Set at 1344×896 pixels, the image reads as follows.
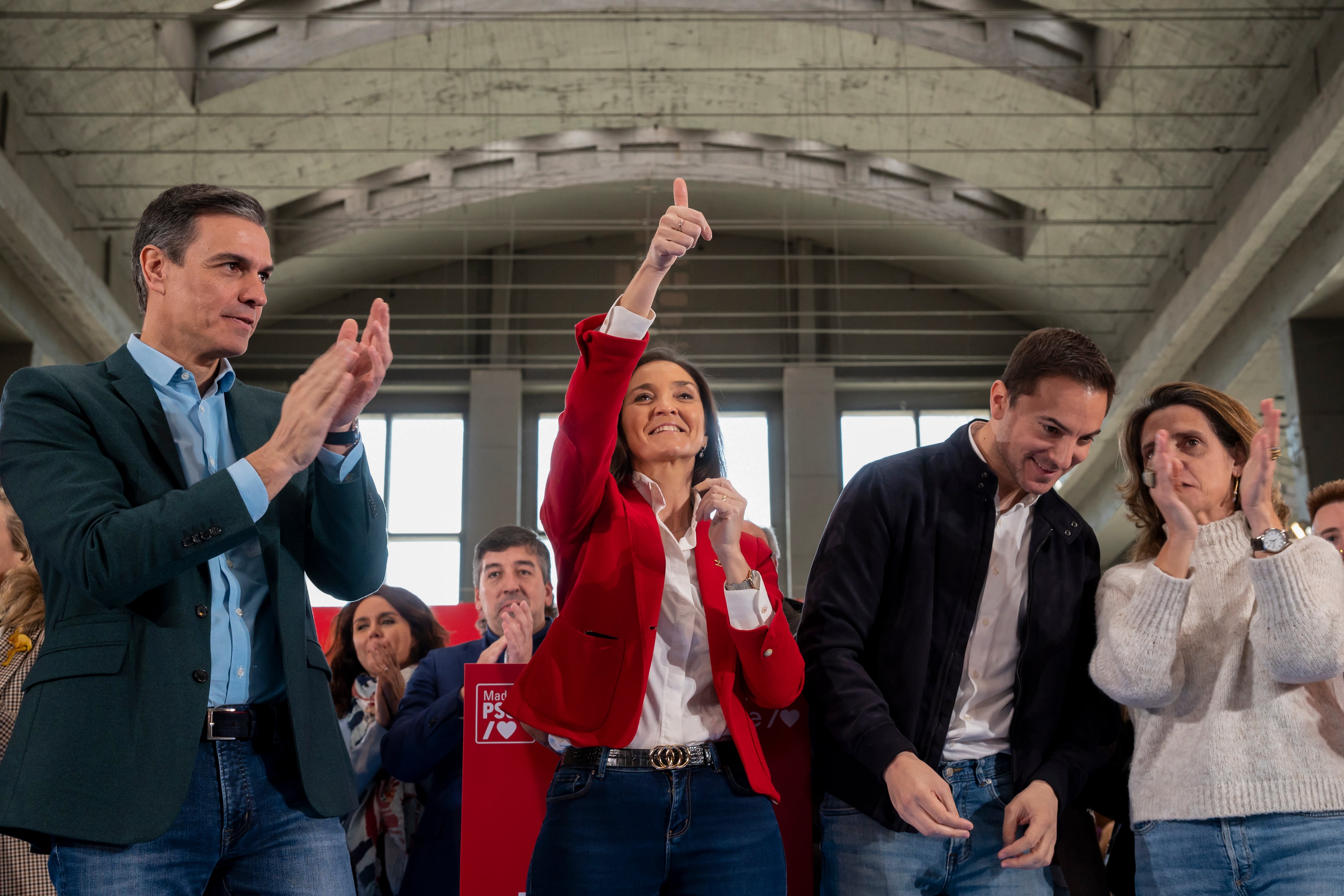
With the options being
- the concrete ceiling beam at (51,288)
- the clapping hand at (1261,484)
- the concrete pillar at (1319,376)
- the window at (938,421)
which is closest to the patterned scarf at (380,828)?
the clapping hand at (1261,484)

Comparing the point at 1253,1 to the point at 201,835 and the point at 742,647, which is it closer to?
the point at 742,647

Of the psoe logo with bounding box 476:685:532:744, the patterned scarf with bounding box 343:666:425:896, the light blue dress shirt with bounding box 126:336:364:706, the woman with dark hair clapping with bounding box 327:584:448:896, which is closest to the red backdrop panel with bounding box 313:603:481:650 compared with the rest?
the woman with dark hair clapping with bounding box 327:584:448:896

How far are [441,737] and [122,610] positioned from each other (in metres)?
1.67

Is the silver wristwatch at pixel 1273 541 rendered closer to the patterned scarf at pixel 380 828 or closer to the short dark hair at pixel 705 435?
the short dark hair at pixel 705 435

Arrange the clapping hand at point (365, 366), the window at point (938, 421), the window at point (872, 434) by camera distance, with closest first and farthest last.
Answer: the clapping hand at point (365, 366) → the window at point (872, 434) → the window at point (938, 421)

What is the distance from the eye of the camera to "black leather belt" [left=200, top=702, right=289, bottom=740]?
1.70m

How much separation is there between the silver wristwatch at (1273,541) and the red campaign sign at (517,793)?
90cm

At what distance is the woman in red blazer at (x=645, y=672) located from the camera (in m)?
2.05

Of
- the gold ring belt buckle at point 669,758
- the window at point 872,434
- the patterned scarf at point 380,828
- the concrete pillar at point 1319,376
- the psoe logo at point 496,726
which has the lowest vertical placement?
the patterned scarf at point 380,828

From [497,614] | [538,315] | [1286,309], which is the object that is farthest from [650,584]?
[538,315]

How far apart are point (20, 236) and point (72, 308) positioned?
1.12 meters

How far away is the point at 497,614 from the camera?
3.66 m

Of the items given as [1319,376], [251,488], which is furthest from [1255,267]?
[251,488]

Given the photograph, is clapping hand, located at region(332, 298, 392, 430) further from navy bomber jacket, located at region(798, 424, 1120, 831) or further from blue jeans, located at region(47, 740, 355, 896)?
navy bomber jacket, located at region(798, 424, 1120, 831)
